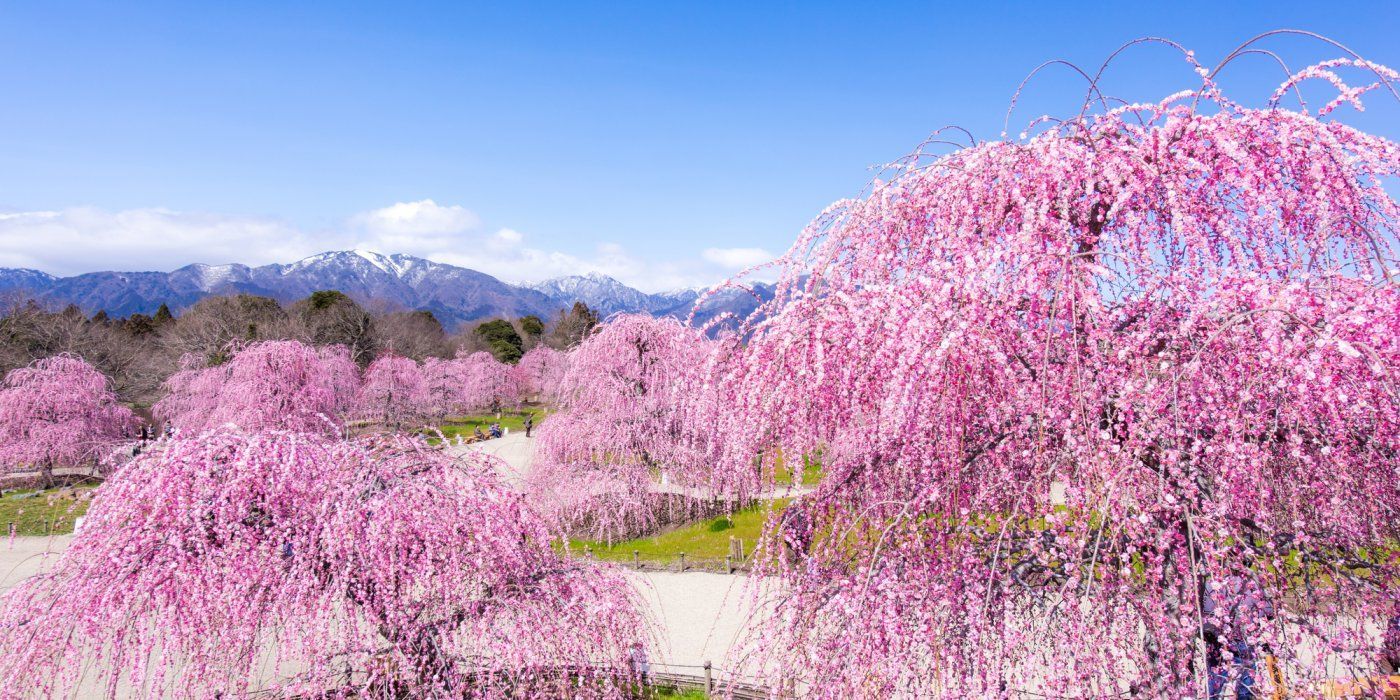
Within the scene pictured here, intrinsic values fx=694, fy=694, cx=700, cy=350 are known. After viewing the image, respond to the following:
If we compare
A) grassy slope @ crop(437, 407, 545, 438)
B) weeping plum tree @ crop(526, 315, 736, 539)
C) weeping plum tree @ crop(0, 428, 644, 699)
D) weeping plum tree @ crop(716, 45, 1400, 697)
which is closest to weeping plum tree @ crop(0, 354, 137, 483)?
grassy slope @ crop(437, 407, 545, 438)

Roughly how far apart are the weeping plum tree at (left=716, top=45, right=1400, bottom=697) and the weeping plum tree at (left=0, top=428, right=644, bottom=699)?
257cm

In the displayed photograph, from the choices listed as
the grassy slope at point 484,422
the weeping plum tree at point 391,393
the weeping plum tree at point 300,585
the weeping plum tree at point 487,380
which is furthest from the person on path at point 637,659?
the weeping plum tree at point 487,380

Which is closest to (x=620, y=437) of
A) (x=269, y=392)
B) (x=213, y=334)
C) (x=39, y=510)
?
(x=269, y=392)

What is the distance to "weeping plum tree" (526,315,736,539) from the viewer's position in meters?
15.8

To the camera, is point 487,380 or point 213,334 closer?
point 213,334

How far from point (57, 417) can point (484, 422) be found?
22121 mm

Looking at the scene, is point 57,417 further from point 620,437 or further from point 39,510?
point 620,437

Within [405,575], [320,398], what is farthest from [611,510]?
[405,575]

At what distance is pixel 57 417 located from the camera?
21.5 m

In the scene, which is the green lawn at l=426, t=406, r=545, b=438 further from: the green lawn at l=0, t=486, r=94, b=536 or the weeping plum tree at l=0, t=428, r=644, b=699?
the weeping plum tree at l=0, t=428, r=644, b=699

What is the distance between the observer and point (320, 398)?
→ 18438mm

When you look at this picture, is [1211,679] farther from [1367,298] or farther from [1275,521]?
[1367,298]

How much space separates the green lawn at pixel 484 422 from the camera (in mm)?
37719

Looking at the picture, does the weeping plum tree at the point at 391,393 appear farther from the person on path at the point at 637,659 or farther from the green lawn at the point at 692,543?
the person on path at the point at 637,659
